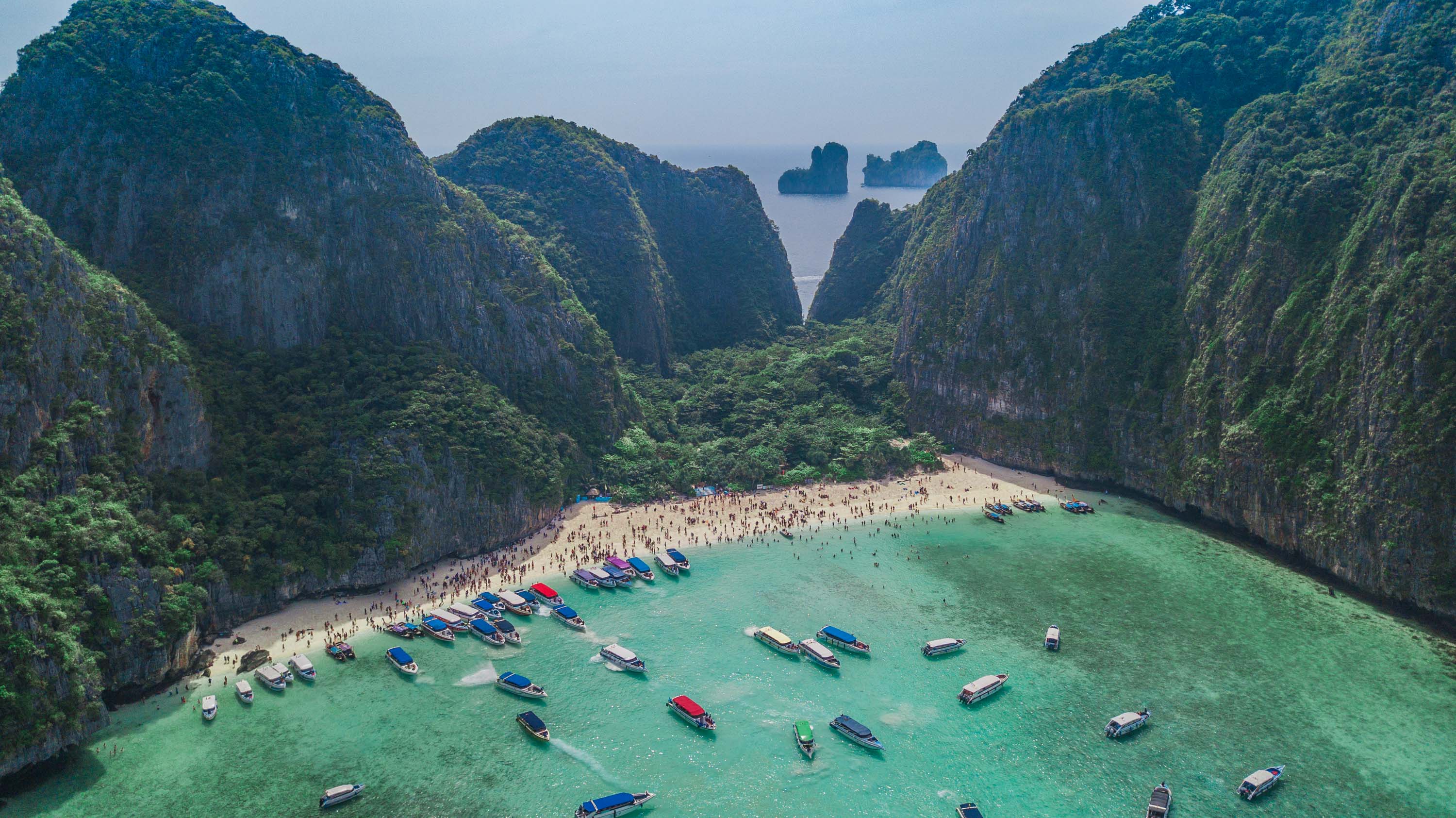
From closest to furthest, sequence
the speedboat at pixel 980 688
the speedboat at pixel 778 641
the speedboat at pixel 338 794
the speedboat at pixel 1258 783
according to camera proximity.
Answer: the speedboat at pixel 338 794
the speedboat at pixel 1258 783
the speedboat at pixel 980 688
the speedboat at pixel 778 641

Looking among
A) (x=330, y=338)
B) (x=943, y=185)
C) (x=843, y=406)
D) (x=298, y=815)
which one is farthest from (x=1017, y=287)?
(x=298, y=815)

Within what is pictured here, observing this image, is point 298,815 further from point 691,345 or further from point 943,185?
point 943,185

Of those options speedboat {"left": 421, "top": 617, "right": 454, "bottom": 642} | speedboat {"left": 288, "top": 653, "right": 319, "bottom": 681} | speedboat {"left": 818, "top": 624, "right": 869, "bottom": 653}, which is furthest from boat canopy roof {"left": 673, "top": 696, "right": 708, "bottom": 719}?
speedboat {"left": 288, "top": 653, "right": 319, "bottom": 681}

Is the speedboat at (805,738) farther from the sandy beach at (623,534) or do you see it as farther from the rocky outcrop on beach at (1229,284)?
the rocky outcrop on beach at (1229,284)

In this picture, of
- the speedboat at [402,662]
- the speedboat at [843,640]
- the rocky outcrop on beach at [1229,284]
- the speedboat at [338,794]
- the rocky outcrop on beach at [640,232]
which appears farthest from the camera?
the rocky outcrop on beach at [640,232]

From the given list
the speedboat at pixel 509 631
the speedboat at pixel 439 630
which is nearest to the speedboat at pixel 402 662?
the speedboat at pixel 439 630

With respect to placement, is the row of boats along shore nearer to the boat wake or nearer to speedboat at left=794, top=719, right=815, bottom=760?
speedboat at left=794, top=719, right=815, bottom=760

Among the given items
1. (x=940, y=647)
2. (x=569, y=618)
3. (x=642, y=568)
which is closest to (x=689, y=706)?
(x=569, y=618)
